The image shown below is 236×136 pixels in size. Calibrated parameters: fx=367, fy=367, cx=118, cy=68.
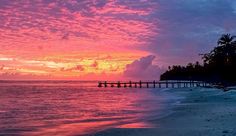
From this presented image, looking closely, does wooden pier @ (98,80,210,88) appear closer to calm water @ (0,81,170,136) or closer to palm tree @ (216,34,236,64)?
palm tree @ (216,34,236,64)

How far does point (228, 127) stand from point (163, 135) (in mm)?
2985

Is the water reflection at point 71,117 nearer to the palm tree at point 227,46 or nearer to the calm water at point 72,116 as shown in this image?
the calm water at point 72,116

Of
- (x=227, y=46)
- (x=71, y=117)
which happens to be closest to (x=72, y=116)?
(x=71, y=117)

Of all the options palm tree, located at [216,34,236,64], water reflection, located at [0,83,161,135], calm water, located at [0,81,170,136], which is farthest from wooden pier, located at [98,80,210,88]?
water reflection, located at [0,83,161,135]

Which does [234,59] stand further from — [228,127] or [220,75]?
[228,127]

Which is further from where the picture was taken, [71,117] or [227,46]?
[227,46]

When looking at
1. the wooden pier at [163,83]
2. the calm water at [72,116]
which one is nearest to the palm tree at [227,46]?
the wooden pier at [163,83]

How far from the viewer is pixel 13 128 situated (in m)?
20.6

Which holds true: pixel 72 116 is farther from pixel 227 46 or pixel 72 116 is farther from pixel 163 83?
pixel 163 83

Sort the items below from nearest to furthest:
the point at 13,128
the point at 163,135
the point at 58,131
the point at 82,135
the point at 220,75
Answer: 1. the point at 163,135
2. the point at 82,135
3. the point at 58,131
4. the point at 13,128
5. the point at 220,75

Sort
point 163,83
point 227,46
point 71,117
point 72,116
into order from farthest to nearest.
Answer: point 163,83 → point 227,46 → point 72,116 → point 71,117

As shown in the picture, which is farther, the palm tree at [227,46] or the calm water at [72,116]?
the palm tree at [227,46]

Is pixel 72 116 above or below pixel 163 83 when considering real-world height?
below

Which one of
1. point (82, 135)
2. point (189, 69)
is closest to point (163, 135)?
point (82, 135)
